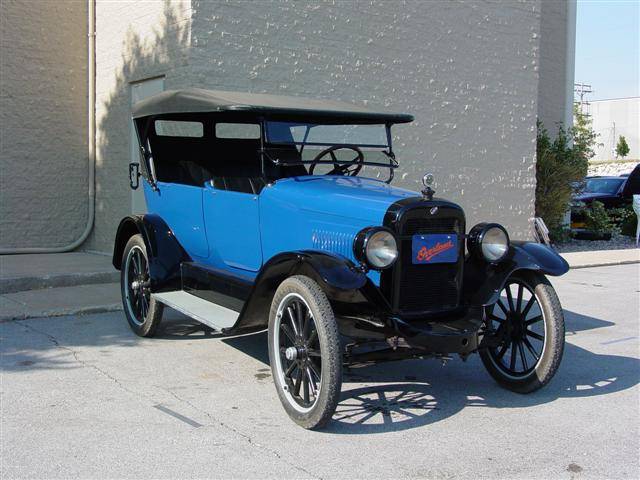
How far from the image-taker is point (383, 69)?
10.9m

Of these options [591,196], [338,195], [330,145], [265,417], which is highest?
[330,145]

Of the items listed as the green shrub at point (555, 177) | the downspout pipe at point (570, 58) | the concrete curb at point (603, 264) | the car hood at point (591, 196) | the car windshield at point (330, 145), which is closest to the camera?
the car windshield at point (330, 145)

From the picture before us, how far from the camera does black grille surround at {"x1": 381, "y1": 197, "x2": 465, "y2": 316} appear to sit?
443 cm

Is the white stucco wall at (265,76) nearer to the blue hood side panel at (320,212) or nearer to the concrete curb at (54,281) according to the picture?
the concrete curb at (54,281)

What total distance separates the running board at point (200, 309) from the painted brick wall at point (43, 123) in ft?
17.9

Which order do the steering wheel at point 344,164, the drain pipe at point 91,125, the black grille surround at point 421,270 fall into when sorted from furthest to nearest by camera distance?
the drain pipe at point 91,125
the steering wheel at point 344,164
the black grille surround at point 421,270

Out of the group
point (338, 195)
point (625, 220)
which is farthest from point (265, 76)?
point (625, 220)

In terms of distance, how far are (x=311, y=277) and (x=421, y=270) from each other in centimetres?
72

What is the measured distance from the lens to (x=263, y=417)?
4344mm

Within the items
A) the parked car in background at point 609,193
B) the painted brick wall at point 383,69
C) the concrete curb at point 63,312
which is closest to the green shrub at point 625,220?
the parked car in background at point 609,193

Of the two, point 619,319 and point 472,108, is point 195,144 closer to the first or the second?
point 619,319

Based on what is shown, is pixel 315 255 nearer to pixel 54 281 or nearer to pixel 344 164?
pixel 344 164

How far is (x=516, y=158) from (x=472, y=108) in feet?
4.40

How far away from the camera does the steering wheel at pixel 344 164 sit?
18.3 feet
